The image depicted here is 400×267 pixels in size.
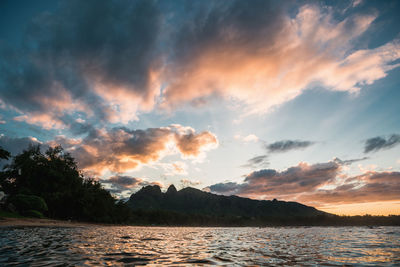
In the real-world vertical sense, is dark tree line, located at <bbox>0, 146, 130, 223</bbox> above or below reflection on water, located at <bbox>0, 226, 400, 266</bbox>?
above

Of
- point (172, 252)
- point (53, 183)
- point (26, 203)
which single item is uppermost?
point (53, 183)

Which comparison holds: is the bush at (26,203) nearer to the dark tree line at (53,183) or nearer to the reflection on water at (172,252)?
the dark tree line at (53,183)

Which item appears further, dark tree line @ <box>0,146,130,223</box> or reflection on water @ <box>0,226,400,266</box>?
dark tree line @ <box>0,146,130,223</box>

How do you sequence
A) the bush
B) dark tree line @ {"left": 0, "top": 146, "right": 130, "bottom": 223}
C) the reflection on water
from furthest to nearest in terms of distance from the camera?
dark tree line @ {"left": 0, "top": 146, "right": 130, "bottom": 223}, the bush, the reflection on water

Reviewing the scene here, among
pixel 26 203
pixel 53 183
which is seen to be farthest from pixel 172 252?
pixel 53 183

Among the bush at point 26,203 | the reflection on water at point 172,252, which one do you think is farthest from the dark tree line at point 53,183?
the reflection on water at point 172,252

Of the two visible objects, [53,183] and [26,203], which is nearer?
[26,203]

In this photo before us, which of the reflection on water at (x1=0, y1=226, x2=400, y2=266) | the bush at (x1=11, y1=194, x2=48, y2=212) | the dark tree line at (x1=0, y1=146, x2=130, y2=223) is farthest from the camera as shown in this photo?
the dark tree line at (x1=0, y1=146, x2=130, y2=223)

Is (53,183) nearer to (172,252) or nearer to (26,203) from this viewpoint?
(26,203)

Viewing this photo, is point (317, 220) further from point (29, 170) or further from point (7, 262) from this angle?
point (7, 262)

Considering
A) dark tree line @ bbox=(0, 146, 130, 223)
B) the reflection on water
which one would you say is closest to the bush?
dark tree line @ bbox=(0, 146, 130, 223)

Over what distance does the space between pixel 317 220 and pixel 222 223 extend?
68.8 meters

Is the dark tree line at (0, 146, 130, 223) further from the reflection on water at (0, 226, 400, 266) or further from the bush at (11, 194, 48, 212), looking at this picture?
the reflection on water at (0, 226, 400, 266)

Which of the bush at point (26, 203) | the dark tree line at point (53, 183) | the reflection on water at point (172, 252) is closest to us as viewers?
the reflection on water at point (172, 252)
